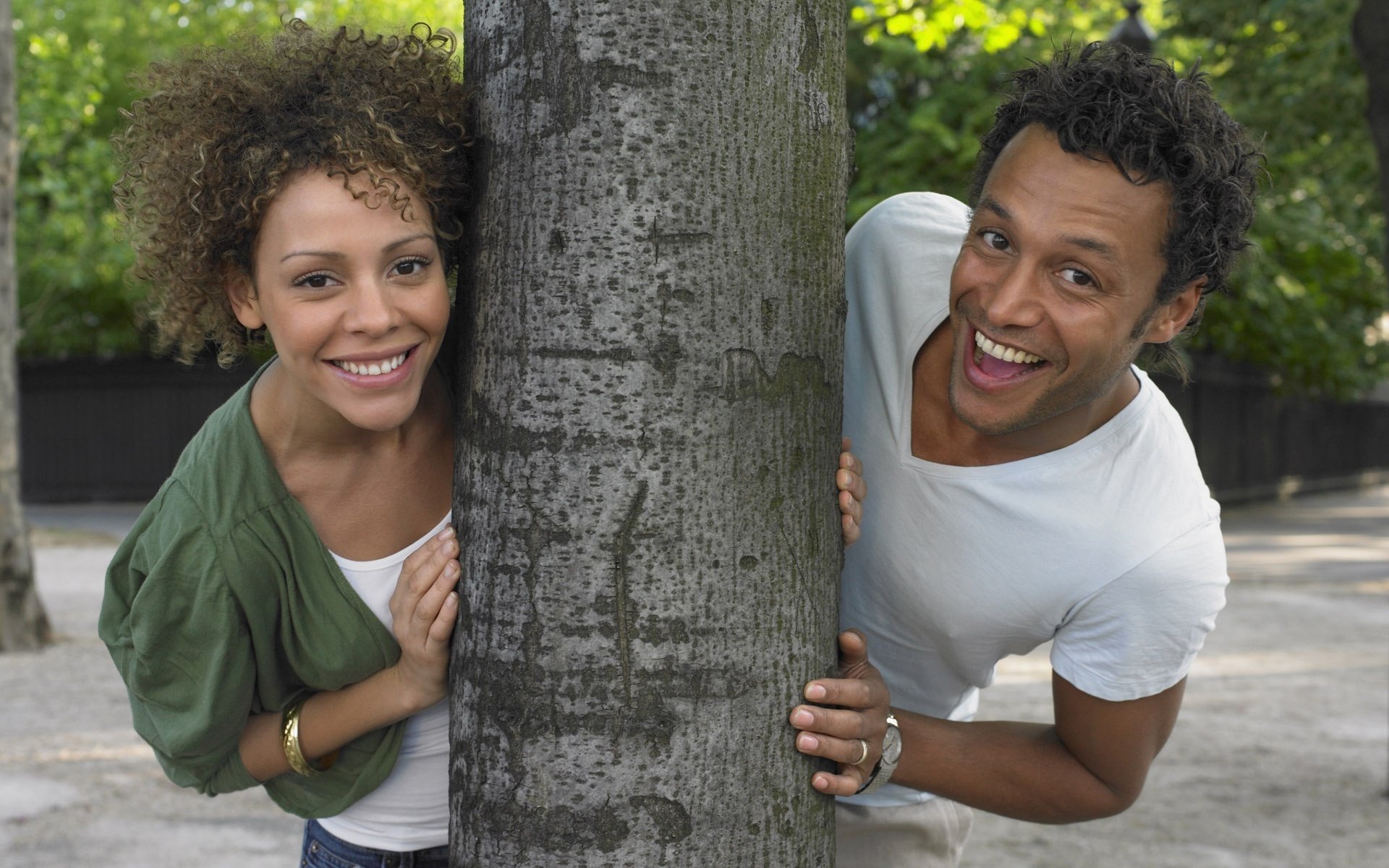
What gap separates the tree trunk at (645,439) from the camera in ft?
5.50

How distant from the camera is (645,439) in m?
1.67

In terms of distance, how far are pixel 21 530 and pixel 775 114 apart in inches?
305

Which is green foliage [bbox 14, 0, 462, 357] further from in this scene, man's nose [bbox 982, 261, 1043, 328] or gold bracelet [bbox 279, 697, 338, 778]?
man's nose [bbox 982, 261, 1043, 328]

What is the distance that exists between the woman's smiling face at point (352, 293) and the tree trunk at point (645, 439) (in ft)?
Answer: 0.69

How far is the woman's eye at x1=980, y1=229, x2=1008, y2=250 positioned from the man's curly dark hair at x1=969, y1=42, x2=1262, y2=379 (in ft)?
0.59

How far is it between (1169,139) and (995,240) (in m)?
0.32

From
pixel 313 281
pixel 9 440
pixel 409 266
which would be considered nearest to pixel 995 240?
pixel 409 266

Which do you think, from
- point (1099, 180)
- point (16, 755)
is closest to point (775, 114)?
point (1099, 180)

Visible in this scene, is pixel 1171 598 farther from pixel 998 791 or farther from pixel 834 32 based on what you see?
pixel 834 32

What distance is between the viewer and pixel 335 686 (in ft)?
7.41

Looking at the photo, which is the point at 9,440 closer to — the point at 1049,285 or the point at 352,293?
the point at 352,293

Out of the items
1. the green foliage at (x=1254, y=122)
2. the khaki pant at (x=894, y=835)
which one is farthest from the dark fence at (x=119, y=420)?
the khaki pant at (x=894, y=835)

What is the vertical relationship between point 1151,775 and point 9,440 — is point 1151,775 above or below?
below

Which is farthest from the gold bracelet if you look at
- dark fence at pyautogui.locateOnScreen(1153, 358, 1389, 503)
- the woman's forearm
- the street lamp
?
dark fence at pyautogui.locateOnScreen(1153, 358, 1389, 503)
